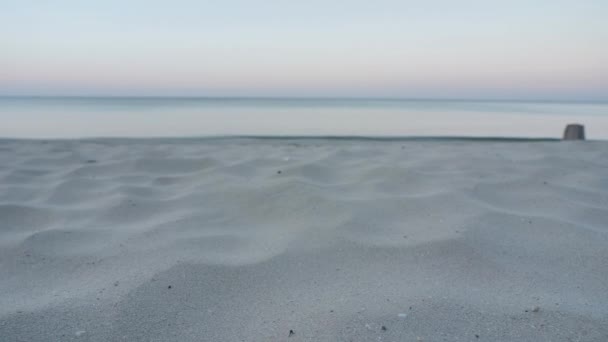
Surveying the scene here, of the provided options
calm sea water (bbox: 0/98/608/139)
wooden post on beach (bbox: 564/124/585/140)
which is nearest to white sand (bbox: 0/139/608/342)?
wooden post on beach (bbox: 564/124/585/140)

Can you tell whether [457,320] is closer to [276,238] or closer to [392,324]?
[392,324]

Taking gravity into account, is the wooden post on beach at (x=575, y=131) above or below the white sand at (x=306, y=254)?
above

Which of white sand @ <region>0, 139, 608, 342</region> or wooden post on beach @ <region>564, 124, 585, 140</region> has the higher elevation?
wooden post on beach @ <region>564, 124, 585, 140</region>

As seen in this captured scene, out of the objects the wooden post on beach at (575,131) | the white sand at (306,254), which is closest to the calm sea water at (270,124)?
the wooden post on beach at (575,131)

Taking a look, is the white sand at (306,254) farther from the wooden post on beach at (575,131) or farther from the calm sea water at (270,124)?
the calm sea water at (270,124)

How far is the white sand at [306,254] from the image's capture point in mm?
1243

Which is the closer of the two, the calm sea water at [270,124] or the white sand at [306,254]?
the white sand at [306,254]

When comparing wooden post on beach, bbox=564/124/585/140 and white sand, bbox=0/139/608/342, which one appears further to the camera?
wooden post on beach, bbox=564/124/585/140

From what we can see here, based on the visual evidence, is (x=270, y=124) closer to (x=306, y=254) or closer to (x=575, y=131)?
(x=575, y=131)

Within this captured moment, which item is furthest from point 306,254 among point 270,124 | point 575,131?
point 270,124

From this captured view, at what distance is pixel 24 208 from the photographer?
2.29 meters

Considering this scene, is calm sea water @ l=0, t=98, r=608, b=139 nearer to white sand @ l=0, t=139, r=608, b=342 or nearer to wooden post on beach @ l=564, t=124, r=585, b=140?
wooden post on beach @ l=564, t=124, r=585, b=140

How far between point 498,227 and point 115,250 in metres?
1.74

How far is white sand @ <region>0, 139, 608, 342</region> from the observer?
4.08 ft
